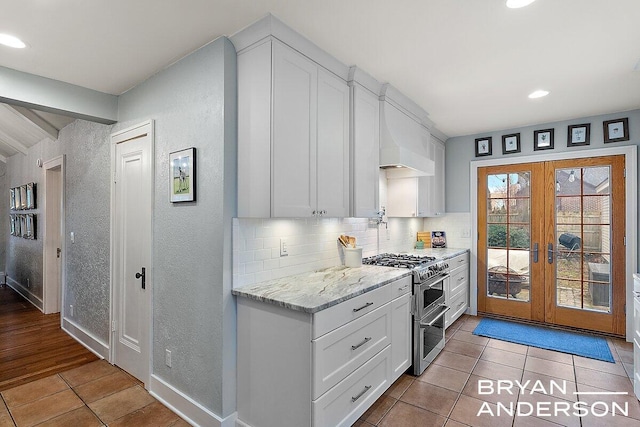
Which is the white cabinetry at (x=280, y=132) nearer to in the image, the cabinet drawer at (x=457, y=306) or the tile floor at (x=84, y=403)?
the tile floor at (x=84, y=403)

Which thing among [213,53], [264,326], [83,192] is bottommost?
[264,326]

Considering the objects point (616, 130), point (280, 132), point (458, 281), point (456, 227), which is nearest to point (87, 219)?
point (280, 132)

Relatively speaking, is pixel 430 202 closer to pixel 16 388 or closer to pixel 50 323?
pixel 16 388

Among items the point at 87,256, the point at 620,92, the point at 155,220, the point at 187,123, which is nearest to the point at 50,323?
the point at 87,256

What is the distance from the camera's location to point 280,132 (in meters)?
2.12

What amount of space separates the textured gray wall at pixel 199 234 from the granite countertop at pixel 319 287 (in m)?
0.27

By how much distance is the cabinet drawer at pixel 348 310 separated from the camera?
6.06ft

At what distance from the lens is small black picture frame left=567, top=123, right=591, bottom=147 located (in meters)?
3.93

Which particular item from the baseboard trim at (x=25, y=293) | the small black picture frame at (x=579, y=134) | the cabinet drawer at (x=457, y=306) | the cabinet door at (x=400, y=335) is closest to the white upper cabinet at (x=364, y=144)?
the cabinet door at (x=400, y=335)

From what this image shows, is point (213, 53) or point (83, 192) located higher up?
point (213, 53)

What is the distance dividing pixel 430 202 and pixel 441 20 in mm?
2655

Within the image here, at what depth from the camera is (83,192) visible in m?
3.54

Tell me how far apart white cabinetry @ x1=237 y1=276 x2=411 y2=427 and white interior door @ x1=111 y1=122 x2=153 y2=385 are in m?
1.08

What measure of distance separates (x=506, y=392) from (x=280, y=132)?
2.67 m
